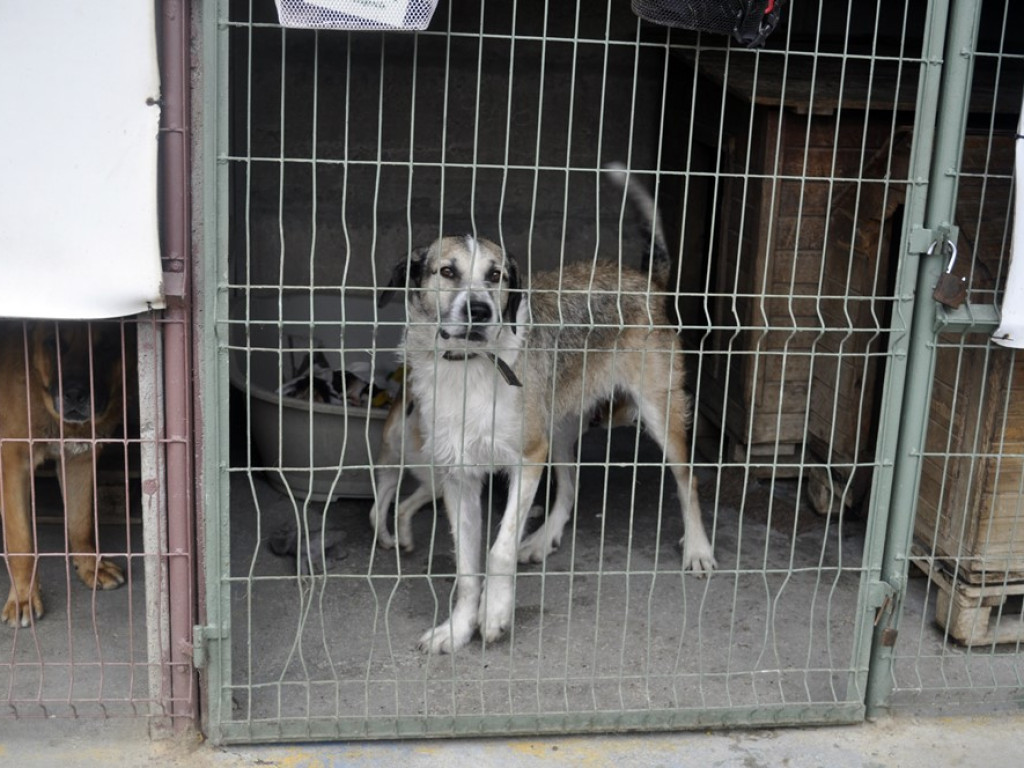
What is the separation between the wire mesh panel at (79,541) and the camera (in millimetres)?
3545

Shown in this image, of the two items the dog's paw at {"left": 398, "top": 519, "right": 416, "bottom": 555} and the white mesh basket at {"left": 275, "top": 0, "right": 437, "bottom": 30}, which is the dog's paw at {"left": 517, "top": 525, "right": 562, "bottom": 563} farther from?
the white mesh basket at {"left": 275, "top": 0, "right": 437, "bottom": 30}

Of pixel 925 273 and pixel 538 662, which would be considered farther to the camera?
pixel 538 662

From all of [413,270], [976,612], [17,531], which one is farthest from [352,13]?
[976,612]

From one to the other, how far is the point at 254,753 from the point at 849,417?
3.04 meters

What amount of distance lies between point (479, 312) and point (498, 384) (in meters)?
0.42

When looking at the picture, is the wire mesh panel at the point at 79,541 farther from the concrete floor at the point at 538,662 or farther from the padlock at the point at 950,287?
the padlock at the point at 950,287

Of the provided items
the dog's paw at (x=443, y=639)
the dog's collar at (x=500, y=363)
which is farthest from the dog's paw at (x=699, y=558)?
the dog's collar at (x=500, y=363)

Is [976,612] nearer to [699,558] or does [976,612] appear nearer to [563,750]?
[699,558]

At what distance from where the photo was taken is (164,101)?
3.17 metres

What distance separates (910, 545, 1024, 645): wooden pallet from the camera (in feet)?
13.8

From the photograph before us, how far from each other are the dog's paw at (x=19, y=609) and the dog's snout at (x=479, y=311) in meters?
1.90

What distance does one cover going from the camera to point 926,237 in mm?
3510

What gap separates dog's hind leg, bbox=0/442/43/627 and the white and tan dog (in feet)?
4.71

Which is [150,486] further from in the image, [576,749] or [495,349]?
[576,749]
